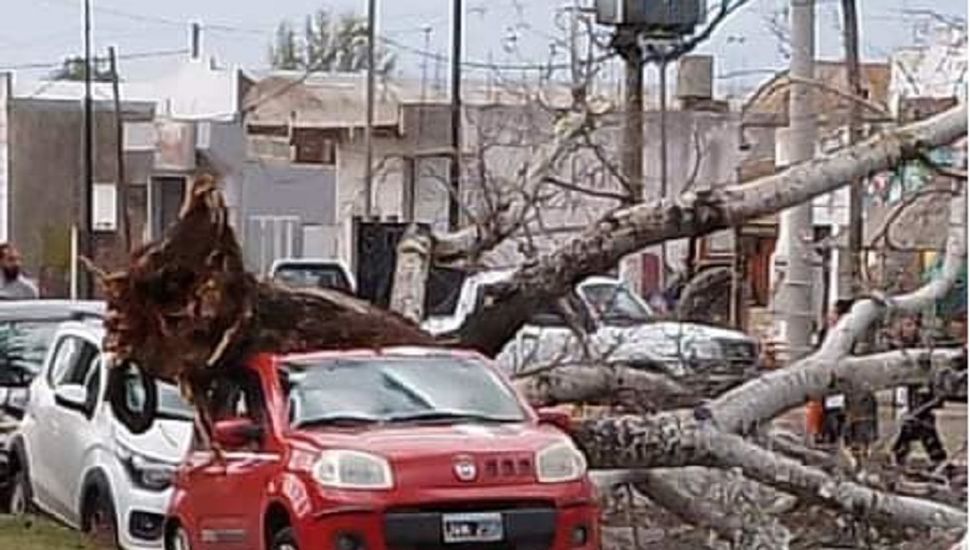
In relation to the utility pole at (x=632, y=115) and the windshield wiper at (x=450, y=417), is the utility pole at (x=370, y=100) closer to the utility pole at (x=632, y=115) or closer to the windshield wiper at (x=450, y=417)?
the utility pole at (x=632, y=115)

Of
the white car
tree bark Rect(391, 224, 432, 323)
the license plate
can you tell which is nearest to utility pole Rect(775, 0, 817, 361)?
tree bark Rect(391, 224, 432, 323)

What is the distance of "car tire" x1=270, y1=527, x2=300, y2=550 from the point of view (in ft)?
42.8

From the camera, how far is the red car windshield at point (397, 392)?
1370 cm

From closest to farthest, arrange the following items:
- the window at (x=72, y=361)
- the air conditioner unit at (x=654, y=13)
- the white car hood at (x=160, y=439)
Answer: the air conditioner unit at (x=654, y=13) < the white car hood at (x=160, y=439) < the window at (x=72, y=361)

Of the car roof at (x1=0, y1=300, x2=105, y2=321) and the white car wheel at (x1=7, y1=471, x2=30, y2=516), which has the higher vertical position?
the car roof at (x1=0, y1=300, x2=105, y2=321)

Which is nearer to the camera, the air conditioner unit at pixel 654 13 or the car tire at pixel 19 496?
the air conditioner unit at pixel 654 13

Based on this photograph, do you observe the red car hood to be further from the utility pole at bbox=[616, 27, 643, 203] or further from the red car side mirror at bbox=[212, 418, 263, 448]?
the utility pole at bbox=[616, 27, 643, 203]

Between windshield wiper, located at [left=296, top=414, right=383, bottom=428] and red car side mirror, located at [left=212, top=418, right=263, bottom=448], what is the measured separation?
0.91 ft

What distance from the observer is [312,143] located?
56.1 m

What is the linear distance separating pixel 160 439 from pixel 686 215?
3643mm

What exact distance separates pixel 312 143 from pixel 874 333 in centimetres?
4067

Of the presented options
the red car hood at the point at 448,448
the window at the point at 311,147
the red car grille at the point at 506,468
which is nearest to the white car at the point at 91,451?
the red car hood at the point at 448,448

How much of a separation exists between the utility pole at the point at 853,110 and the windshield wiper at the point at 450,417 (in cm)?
299

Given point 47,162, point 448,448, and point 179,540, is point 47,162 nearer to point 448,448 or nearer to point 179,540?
point 179,540
